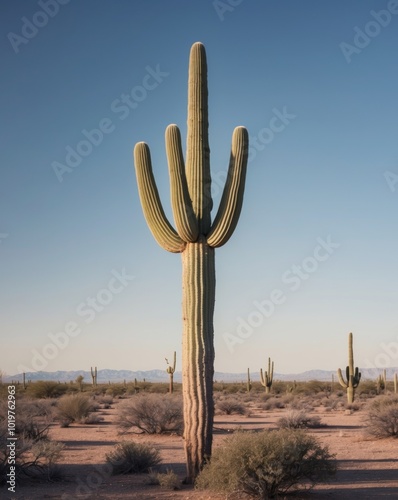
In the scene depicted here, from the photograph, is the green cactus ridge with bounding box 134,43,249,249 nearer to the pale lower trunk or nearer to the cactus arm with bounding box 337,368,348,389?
the pale lower trunk

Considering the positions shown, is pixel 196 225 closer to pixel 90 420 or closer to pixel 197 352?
pixel 197 352

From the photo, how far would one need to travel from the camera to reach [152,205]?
10.7m

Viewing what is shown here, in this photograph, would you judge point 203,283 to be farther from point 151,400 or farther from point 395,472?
point 151,400

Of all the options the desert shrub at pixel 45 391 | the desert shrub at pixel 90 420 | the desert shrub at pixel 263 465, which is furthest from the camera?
the desert shrub at pixel 45 391

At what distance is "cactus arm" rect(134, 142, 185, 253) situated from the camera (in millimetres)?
10500


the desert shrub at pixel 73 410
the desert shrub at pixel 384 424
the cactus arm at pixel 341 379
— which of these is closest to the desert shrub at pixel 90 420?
the desert shrub at pixel 73 410

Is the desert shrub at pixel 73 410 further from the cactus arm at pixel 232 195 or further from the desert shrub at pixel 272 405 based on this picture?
the cactus arm at pixel 232 195

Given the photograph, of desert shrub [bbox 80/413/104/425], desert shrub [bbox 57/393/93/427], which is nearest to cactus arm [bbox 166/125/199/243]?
desert shrub [bbox 57/393/93/427]

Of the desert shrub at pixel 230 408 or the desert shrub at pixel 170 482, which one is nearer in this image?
the desert shrub at pixel 170 482

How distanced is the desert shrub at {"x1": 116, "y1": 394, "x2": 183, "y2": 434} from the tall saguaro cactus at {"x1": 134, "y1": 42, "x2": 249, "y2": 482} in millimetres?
8327

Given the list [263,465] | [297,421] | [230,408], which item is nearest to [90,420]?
[230,408]

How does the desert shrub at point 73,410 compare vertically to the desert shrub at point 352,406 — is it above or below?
above

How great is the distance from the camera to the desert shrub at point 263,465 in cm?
863

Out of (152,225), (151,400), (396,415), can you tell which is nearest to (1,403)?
A: (151,400)
